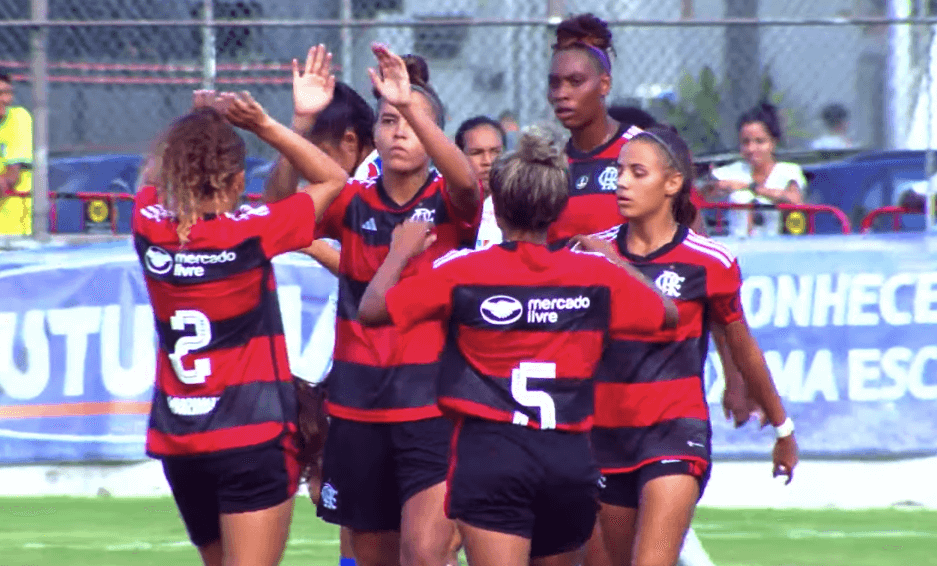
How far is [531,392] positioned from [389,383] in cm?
100

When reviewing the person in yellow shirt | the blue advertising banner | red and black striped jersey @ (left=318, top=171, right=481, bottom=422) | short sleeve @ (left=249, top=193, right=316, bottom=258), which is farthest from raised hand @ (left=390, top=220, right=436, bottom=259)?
the person in yellow shirt

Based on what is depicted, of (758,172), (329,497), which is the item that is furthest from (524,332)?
(758,172)

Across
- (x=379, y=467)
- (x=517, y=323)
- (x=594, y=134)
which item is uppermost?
(x=594, y=134)

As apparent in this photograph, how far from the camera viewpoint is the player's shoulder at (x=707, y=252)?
579 cm

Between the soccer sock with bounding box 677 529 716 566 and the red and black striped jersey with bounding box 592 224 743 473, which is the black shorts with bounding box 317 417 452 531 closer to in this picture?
the red and black striped jersey with bounding box 592 224 743 473

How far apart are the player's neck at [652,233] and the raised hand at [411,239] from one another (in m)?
0.90

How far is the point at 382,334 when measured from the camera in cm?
586

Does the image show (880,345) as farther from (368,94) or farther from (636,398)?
(636,398)

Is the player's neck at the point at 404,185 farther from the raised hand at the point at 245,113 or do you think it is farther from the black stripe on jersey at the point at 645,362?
the black stripe on jersey at the point at 645,362

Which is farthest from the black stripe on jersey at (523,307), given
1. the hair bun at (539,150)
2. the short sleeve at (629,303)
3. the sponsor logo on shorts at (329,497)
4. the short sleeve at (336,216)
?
the sponsor logo on shorts at (329,497)

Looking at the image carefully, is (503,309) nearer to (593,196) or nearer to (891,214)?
(593,196)

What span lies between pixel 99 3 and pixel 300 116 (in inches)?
241

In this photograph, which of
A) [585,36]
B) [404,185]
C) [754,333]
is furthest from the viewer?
[754,333]

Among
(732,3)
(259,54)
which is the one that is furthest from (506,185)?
(732,3)
